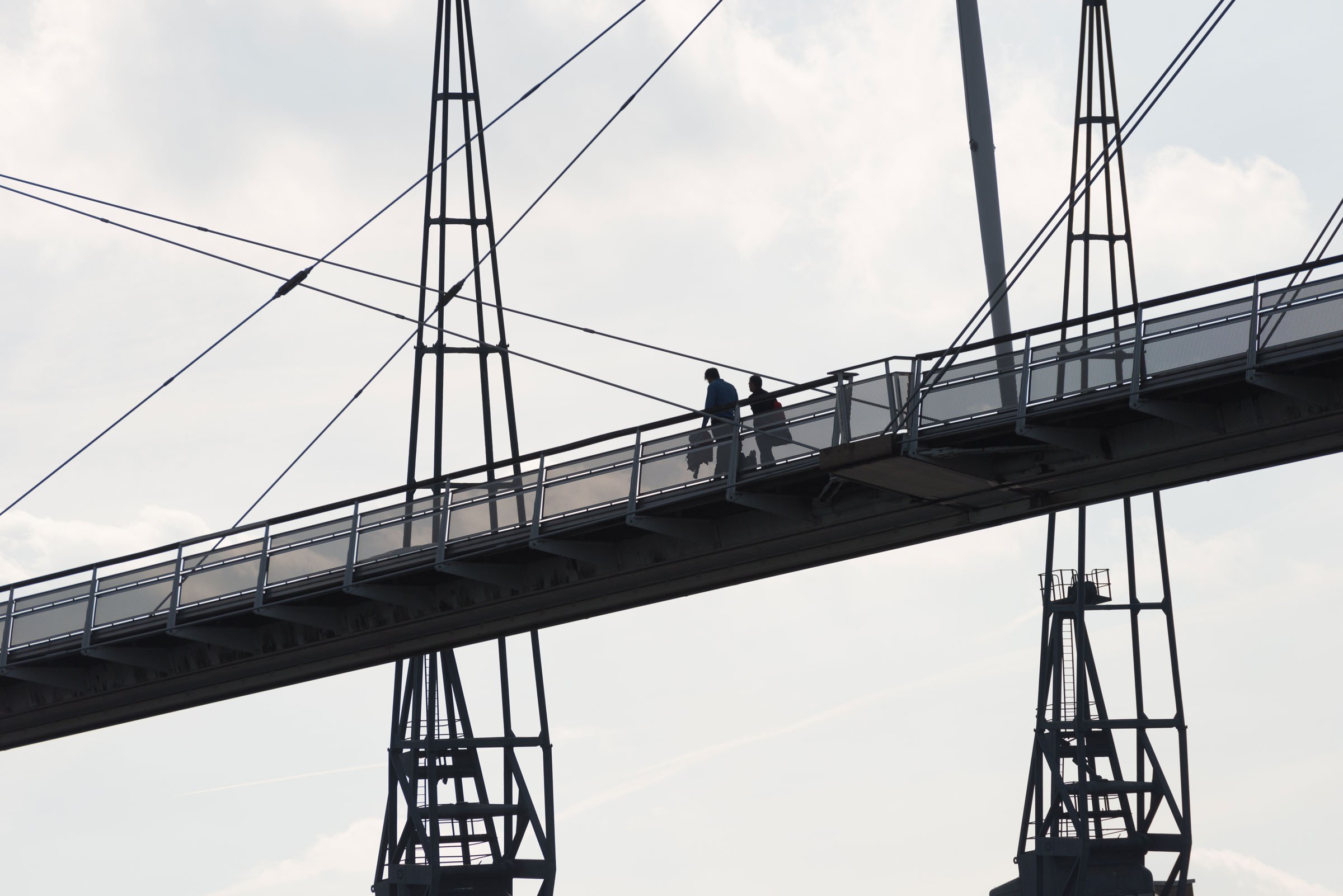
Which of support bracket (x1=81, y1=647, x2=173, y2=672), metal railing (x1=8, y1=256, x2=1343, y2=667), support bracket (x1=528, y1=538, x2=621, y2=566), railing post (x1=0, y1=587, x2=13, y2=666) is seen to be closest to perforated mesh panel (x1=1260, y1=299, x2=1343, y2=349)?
metal railing (x1=8, y1=256, x2=1343, y2=667)

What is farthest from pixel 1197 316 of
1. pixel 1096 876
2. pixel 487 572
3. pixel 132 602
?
pixel 1096 876

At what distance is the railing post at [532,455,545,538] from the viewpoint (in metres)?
28.8

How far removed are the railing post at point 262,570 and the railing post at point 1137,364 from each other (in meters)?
13.4

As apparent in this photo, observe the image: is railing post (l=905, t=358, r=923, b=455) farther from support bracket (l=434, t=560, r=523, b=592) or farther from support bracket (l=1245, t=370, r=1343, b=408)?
support bracket (l=434, t=560, r=523, b=592)

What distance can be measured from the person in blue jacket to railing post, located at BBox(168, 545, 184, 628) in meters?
9.00

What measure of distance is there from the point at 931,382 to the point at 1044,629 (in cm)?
3099

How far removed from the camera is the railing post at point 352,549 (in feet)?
100

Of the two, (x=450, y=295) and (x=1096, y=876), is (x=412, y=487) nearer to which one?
(x=450, y=295)

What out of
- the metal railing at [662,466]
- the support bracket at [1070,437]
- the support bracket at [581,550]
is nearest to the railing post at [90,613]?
the metal railing at [662,466]

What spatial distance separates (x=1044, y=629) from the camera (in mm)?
55906

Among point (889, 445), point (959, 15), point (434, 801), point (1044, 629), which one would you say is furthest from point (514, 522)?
point (1044, 629)

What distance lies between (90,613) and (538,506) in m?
8.45

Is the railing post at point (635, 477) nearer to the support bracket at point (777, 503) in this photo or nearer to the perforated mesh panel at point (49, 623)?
the support bracket at point (777, 503)

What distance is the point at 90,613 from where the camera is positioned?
33062 mm
